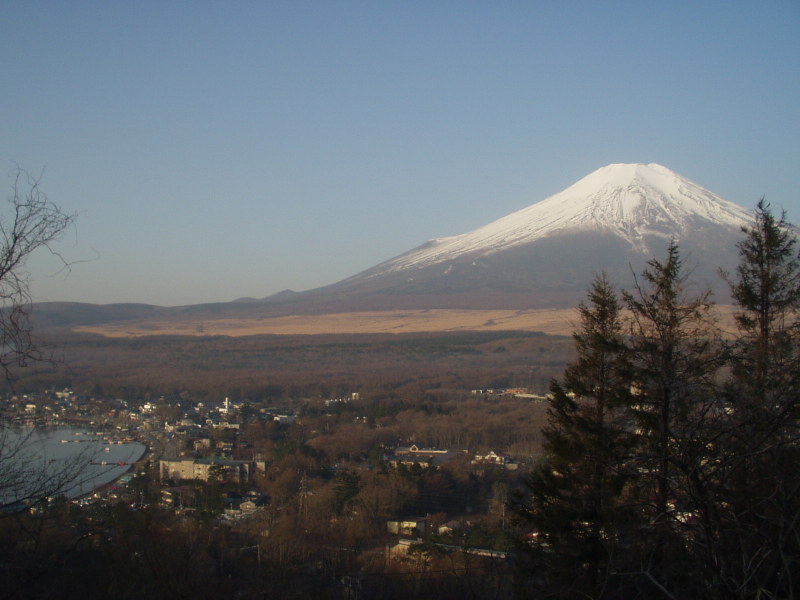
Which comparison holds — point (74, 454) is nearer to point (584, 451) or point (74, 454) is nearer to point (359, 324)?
point (584, 451)

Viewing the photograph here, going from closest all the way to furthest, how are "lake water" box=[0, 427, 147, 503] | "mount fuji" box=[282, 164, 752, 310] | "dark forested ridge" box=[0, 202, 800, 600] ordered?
"dark forested ridge" box=[0, 202, 800, 600] → "lake water" box=[0, 427, 147, 503] → "mount fuji" box=[282, 164, 752, 310]

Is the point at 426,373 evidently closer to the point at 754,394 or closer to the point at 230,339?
the point at 230,339

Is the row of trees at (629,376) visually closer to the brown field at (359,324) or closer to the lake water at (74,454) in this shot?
the lake water at (74,454)

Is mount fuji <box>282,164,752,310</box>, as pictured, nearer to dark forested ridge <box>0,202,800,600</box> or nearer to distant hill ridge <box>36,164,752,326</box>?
distant hill ridge <box>36,164,752,326</box>

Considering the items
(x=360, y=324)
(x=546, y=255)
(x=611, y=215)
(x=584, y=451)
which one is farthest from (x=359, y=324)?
(x=584, y=451)

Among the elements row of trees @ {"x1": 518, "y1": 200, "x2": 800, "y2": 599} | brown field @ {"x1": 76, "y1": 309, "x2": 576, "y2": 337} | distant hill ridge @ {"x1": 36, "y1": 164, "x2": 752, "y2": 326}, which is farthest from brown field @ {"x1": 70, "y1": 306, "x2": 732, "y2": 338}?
row of trees @ {"x1": 518, "y1": 200, "x2": 800, "y2": 599}

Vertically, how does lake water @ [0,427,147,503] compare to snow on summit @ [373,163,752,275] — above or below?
below

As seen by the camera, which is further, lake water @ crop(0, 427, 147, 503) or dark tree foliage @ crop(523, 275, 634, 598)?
dark tree foliage @ crop(523, 275, 634, 598)
